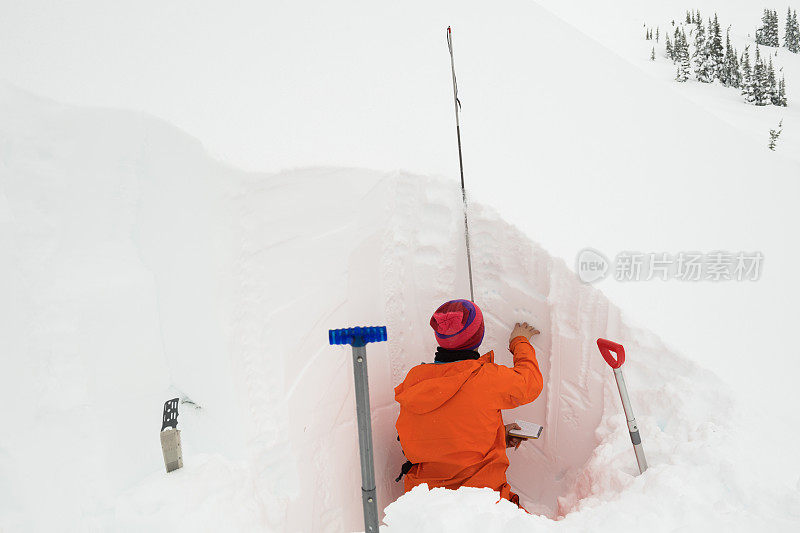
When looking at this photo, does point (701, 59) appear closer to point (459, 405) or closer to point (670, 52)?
point (670, 52)

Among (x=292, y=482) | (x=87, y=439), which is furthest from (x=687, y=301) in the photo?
(x=87, y=439)

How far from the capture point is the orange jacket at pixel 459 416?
2.04 m

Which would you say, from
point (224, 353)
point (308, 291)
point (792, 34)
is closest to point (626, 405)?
point (308, 291)

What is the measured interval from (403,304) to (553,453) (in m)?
1.21

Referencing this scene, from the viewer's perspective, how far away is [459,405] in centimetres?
206

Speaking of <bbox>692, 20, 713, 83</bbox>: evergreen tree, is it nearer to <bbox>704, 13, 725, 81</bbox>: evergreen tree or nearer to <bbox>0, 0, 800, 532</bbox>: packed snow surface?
<bbox>704, 13, 725, 81</bbox>: evergreen tree

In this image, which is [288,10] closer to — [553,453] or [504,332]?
[504,332]

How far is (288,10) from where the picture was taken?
412 centimetres

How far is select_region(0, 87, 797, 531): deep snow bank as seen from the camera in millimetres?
1334

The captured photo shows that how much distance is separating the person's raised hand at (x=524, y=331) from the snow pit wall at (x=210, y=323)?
6cm

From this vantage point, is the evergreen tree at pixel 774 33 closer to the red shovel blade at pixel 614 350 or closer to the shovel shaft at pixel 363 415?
the red shovel blade at pixel 614 350

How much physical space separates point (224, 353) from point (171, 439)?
380mm

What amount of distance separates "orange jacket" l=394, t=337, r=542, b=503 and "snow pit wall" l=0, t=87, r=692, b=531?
0.37 meters

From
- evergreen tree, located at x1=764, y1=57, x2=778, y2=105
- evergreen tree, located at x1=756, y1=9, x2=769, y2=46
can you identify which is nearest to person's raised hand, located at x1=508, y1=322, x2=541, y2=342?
evergreen tree, located at x1=764, y1=57, x2=778, y2=105
